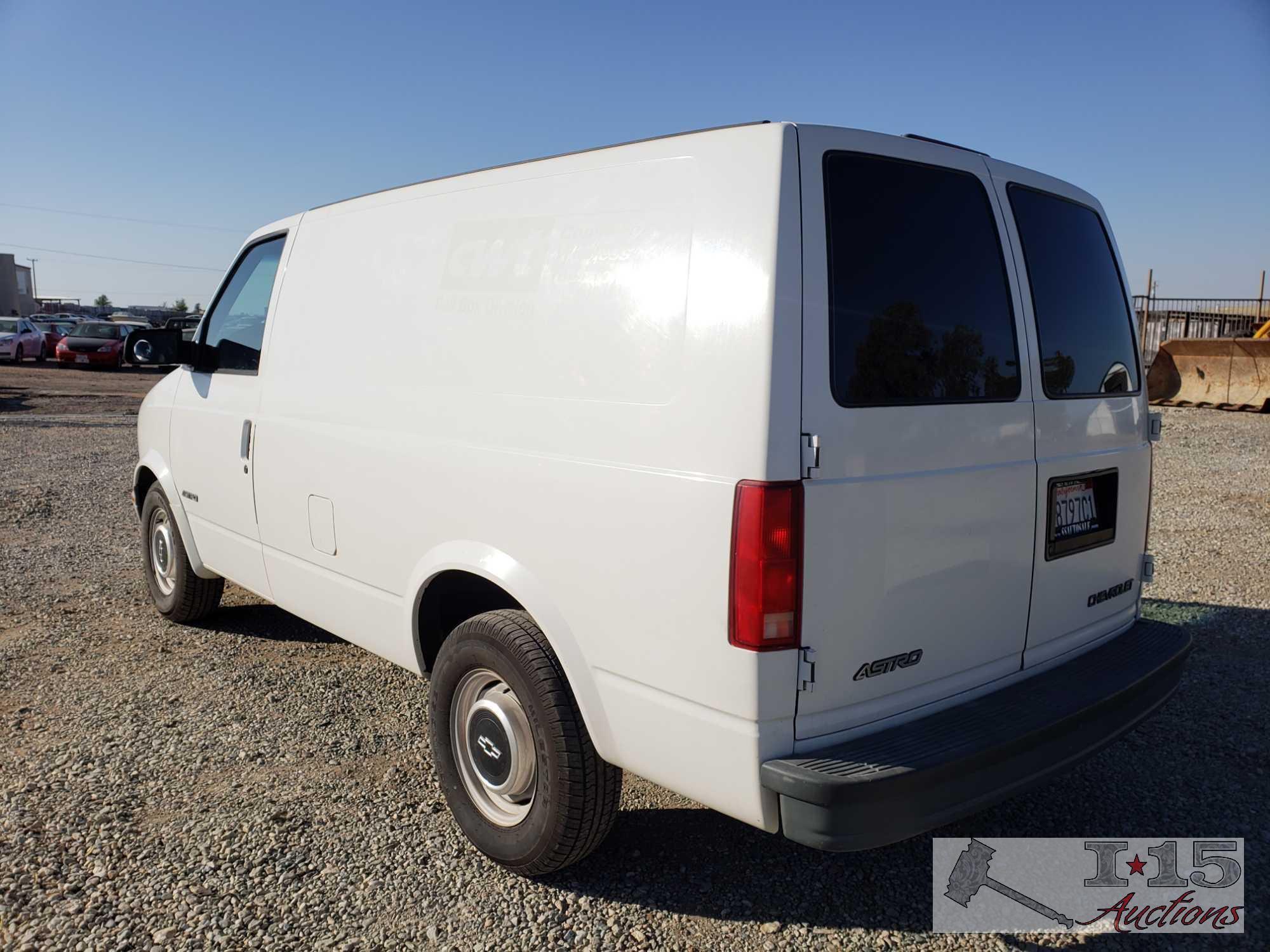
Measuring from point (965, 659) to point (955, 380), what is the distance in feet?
2.68

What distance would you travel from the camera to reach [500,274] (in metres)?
3.09

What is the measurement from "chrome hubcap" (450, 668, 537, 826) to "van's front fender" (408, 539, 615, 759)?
28 centimetres

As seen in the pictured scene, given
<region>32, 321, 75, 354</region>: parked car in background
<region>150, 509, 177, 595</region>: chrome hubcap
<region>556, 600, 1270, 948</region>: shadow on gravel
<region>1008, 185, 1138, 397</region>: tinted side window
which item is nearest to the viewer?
<region>556, 600, 1270, 948</region>: shadow on gravel

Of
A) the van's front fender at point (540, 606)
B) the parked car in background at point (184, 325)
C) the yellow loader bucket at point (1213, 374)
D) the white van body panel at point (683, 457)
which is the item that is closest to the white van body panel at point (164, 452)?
the parked car in background at point (184, 325)

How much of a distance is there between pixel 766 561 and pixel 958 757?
75 cm

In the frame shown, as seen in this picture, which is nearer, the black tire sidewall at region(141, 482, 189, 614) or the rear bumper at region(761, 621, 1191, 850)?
the rear bumper at region(761, 621, 1191, 850)

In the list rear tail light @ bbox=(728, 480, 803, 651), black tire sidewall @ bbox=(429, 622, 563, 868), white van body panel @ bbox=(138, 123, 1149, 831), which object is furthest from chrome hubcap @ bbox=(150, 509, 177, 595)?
rear tail light @ bbox=(728, 480, 803, 651)

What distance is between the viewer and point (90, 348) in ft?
93.7

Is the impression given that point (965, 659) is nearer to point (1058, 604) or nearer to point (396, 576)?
point (1058, 604)

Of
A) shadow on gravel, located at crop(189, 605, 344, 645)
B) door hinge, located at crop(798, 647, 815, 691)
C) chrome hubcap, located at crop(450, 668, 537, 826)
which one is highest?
door hinge, located at crop(798, 647, 815, 691)

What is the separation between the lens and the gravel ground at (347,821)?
2.79m

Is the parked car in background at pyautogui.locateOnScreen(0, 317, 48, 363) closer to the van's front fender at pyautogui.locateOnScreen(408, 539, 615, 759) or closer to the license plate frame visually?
the van's front fender at pyautogui.locateOnScreen(408, 539, 615, 759)

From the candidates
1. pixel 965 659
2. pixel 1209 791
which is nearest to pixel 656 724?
pixel 965 659

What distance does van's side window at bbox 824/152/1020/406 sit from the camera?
248 cm
